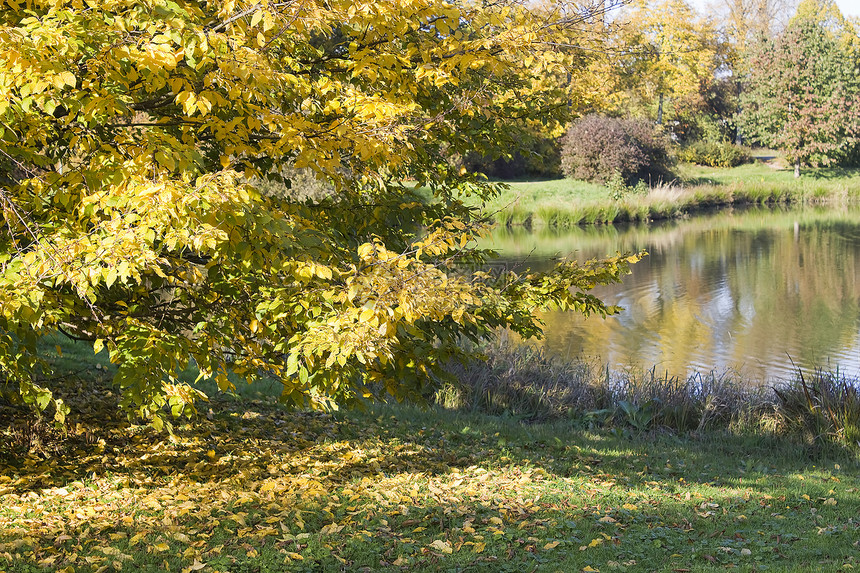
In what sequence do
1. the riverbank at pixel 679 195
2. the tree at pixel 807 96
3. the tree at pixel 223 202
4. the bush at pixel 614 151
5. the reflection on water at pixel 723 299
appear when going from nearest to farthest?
the tree at pixel 223 202, the reflection on water at pixel 723 299, the riverbank at pixel 679 195, the bush at pixel 614 151, the tree at pixel 807 96

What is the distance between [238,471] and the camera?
20.1 ft

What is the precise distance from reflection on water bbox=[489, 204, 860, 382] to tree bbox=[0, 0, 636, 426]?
8.39 feet

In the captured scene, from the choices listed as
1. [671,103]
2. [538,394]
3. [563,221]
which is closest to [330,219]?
[538,394]

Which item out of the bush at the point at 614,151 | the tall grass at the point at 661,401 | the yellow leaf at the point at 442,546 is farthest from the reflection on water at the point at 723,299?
the bush at the point at 614,151

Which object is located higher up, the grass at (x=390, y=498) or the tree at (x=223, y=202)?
the tree at (x=223, y=202)

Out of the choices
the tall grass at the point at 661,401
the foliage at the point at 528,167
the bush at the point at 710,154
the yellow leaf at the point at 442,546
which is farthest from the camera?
the bush at the point at 710,154

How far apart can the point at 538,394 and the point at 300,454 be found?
153 inches

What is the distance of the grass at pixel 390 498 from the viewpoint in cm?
457

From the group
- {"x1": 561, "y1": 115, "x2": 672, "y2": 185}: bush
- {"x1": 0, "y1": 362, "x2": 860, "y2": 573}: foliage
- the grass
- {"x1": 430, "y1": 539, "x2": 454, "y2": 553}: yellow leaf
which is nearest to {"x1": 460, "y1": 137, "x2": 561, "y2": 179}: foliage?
{"x1": 561, "y1": 115, "x2": 672, "y2": 185}: bush

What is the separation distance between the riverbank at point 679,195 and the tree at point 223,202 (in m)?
23.5

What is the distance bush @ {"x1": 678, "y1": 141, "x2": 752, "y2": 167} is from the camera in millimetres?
45531

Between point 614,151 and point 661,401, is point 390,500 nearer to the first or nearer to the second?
point 661,401

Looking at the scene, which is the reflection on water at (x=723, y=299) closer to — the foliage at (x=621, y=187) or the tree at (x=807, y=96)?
the foliage at (x=621, y=187)

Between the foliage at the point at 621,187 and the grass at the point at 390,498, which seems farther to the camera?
the foliage at the point at 621,187
